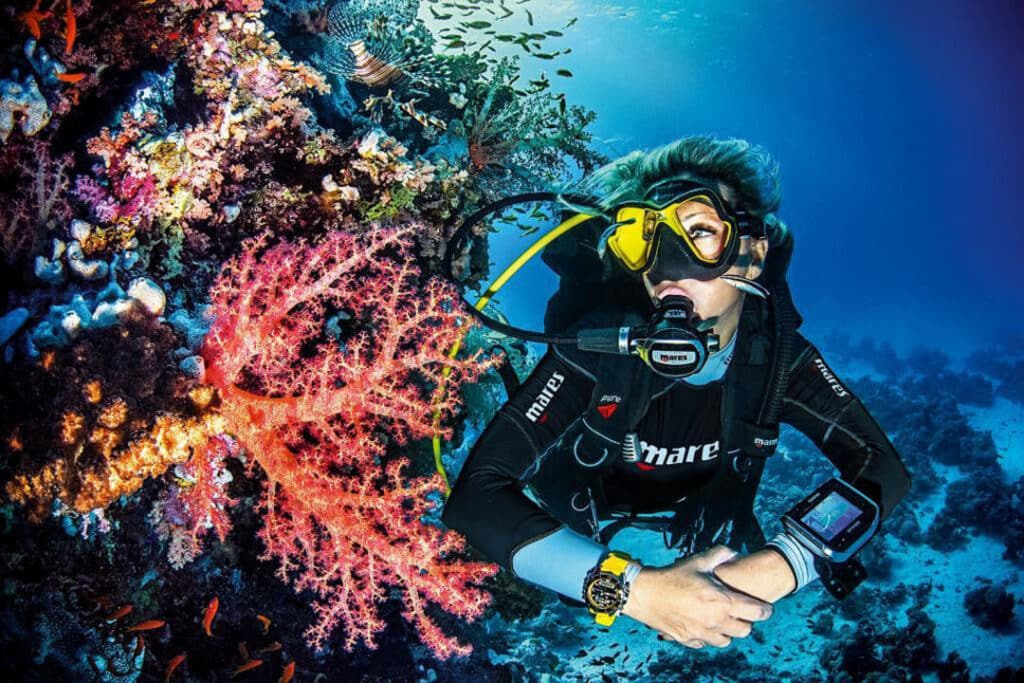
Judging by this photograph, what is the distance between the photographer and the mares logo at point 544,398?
253 centimetres

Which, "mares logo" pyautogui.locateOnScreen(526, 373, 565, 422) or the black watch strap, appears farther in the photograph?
"mares logo" pyautogui.locateOnScreen(526, 373, 565, 422)

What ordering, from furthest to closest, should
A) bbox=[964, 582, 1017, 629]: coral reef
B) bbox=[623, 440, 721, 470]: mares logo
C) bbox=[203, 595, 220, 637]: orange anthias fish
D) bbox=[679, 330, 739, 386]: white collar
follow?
bbox=[964, 582, 1017, 629]: coral reef
bbox=[623, 440, 721, 470]: mares logo
bbox=[679, 330, 739, 386]: white collar
bbox=[203, 595, 220, 637]: orange anthias fish

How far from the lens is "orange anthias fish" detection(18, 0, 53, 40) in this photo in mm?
2816

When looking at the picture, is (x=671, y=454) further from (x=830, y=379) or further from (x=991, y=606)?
(x=991, y=606)

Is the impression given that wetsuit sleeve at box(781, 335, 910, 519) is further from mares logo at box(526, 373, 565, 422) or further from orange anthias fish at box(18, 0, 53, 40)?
orange anthias fish at box(18, 0, 53, 40)

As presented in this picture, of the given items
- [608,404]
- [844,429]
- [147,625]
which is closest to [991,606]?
[844,429]

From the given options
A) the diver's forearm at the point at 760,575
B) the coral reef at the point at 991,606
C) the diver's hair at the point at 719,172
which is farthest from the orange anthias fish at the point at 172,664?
the coral reef at the point at 991,606

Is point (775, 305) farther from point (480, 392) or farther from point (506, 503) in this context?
point (480, 392)

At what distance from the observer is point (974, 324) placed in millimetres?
47344

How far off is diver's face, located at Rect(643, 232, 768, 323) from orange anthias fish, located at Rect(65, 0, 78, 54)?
11.9ft

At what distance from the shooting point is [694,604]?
5.29ft

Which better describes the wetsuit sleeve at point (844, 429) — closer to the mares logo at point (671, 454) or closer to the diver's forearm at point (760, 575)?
the mares logo at point (671, 454)

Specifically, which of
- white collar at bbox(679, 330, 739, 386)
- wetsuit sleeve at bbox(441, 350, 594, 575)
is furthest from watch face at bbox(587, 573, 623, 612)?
white collar at bbox(679, 330, 739, 386)

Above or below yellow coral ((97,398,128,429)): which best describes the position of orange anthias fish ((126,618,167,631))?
below
